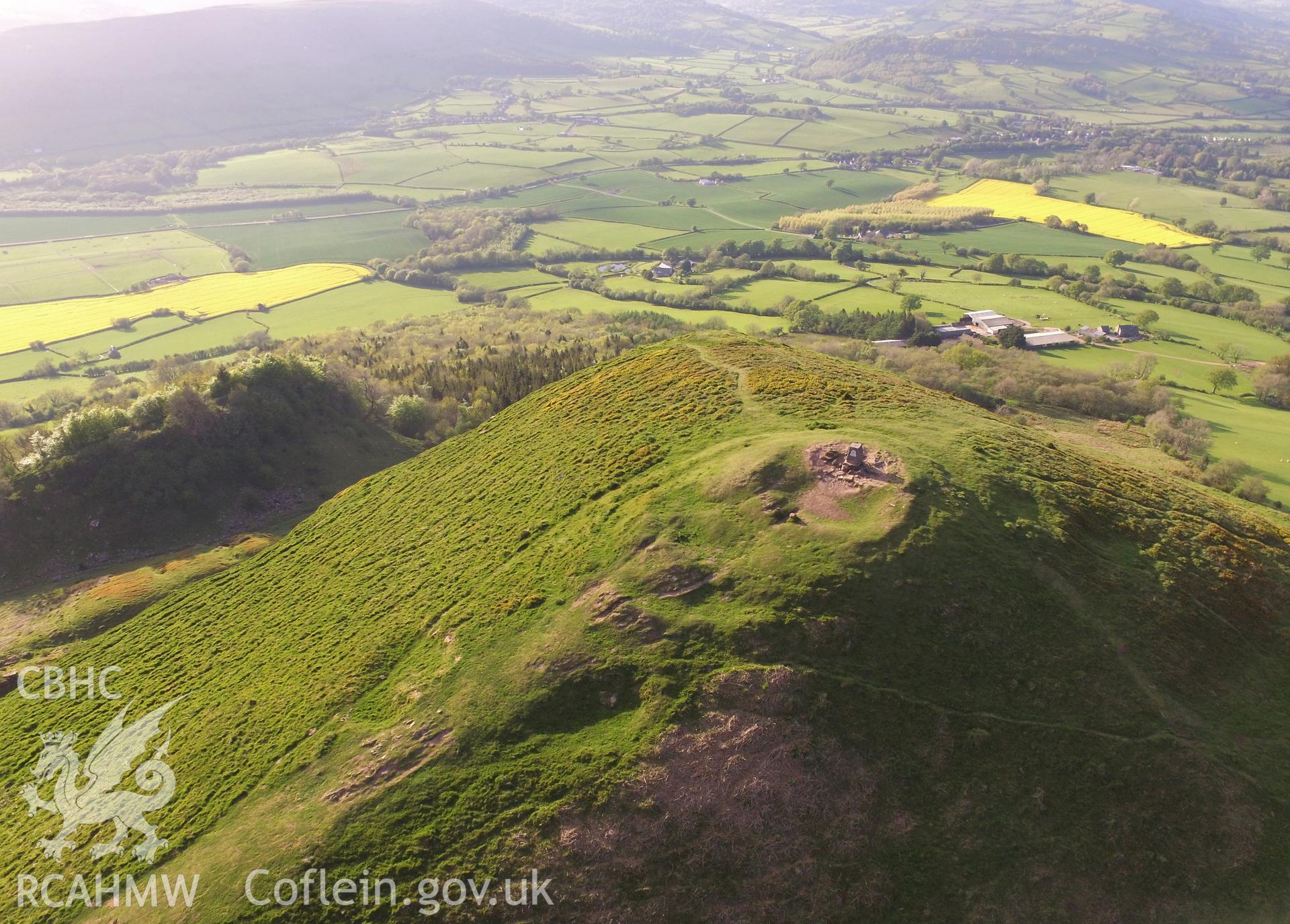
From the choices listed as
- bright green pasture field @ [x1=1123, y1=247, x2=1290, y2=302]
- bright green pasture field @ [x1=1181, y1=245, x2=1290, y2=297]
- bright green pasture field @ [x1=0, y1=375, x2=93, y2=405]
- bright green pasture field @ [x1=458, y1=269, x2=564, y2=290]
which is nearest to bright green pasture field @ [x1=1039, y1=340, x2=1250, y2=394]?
bright green pasture field @ [x1=1123, y1=247, x2=1290, y2=302]

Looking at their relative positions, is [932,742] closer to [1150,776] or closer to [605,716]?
[1150,776]

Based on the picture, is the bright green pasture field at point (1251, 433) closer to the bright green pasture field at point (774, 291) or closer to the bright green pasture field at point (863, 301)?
the bright green pasture field at point (863, 301)

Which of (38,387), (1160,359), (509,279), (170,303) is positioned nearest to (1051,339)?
(1160,359)

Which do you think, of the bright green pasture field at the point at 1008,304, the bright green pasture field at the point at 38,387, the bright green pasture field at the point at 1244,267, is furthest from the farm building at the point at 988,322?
the bright green pasture field at the point at 38,387

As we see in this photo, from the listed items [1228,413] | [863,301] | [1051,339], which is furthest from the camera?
[863,301]

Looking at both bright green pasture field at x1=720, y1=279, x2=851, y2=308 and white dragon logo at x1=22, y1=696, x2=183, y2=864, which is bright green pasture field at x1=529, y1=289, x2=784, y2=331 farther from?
white dragon logo at x1=22, y1=696, x2=183, y2=864

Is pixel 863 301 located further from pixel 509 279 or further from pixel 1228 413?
pixel 509 279
